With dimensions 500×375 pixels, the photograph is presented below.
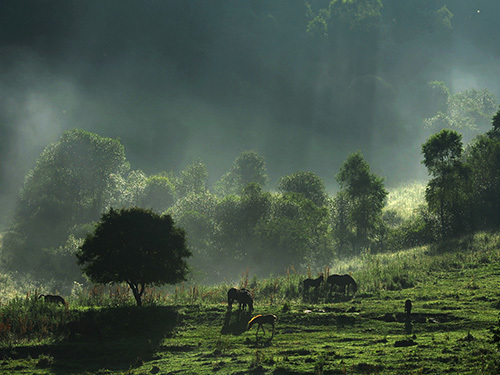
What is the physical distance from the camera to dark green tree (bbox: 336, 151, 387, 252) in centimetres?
8600

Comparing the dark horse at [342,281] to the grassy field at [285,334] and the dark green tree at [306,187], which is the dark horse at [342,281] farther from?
the dark green tree at [306,187]

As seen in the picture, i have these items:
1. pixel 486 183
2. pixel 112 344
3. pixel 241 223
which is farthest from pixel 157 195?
pixel 112 344

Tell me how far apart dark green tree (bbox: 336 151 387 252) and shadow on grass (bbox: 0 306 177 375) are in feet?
185

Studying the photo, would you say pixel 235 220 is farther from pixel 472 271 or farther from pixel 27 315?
pixel 27 315

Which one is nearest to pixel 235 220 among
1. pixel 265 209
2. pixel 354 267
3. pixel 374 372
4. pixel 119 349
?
pixel 265 209

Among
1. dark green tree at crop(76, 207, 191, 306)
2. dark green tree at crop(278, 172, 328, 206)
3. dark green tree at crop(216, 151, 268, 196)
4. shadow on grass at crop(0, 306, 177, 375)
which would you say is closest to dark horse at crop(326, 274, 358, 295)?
dark green tree at crop(76, 207, 191, 306)

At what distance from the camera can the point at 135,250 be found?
3847 cm

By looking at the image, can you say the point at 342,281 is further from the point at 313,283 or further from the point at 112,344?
the point at 112,344

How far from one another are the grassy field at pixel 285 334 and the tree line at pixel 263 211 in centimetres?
2474

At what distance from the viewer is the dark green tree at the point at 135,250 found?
1491 inches

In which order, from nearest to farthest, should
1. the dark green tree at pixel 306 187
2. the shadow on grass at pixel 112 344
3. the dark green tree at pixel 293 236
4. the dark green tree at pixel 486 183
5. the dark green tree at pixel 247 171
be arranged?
the shadow on grass at pixel 112 344 → the dark green tree at pixel 486 183 → the dark green tree at pixel 293 236 → the dark green tree at pixel 306 187 → the dark green tree at pixel 247 171

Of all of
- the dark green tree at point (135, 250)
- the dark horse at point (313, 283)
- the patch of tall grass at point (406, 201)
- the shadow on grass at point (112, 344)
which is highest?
the patch of tall grass at point (406, 201)

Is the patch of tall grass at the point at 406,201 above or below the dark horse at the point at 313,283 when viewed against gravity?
above

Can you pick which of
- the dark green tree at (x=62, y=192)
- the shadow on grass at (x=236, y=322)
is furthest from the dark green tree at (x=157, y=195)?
the shadow on grass at (x=236, y=322)
